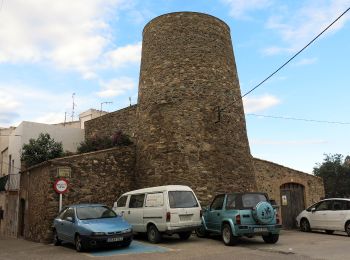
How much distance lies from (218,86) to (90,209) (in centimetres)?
844

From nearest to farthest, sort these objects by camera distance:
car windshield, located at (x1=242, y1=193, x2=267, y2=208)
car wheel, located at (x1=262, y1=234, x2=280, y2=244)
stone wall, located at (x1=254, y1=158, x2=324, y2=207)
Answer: car windshield, located at (x1=242, y1=193, x2=267, y2=208) → car wheel, located at (x1=262, y1=234, x2=280, y2=244) → stone wall, located at (x1=254, y1=158, x2=324, y2=207)

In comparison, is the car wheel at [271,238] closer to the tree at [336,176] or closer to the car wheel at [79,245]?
the car wheel at [79,245]

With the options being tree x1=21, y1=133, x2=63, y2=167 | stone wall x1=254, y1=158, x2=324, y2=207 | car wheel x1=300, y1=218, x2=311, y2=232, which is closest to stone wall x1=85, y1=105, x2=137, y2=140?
tree x1=21, y1=133, x2=63, y2=167

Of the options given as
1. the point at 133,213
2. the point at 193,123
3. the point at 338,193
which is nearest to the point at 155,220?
the point at 133,213

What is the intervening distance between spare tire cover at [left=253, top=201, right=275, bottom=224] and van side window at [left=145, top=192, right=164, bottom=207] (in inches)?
120

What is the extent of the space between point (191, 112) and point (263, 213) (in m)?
6.79

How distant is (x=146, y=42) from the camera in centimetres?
1977

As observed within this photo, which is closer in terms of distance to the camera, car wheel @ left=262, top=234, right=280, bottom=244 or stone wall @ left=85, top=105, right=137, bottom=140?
car wheel @ left=262, top=234, right=280, bottom=244

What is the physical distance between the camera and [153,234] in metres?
13.3

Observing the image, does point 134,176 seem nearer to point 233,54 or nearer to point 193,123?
point 193,123

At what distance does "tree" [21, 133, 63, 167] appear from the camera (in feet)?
71.2

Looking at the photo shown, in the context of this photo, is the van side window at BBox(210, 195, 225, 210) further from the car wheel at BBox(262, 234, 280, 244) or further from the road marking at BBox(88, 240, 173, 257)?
the road marking at BBox(88, 240, 173, 257)

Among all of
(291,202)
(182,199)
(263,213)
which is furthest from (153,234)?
(291,202)

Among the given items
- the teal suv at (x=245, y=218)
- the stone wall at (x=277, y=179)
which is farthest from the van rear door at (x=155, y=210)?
the stone wall at (x=277, y=179)
